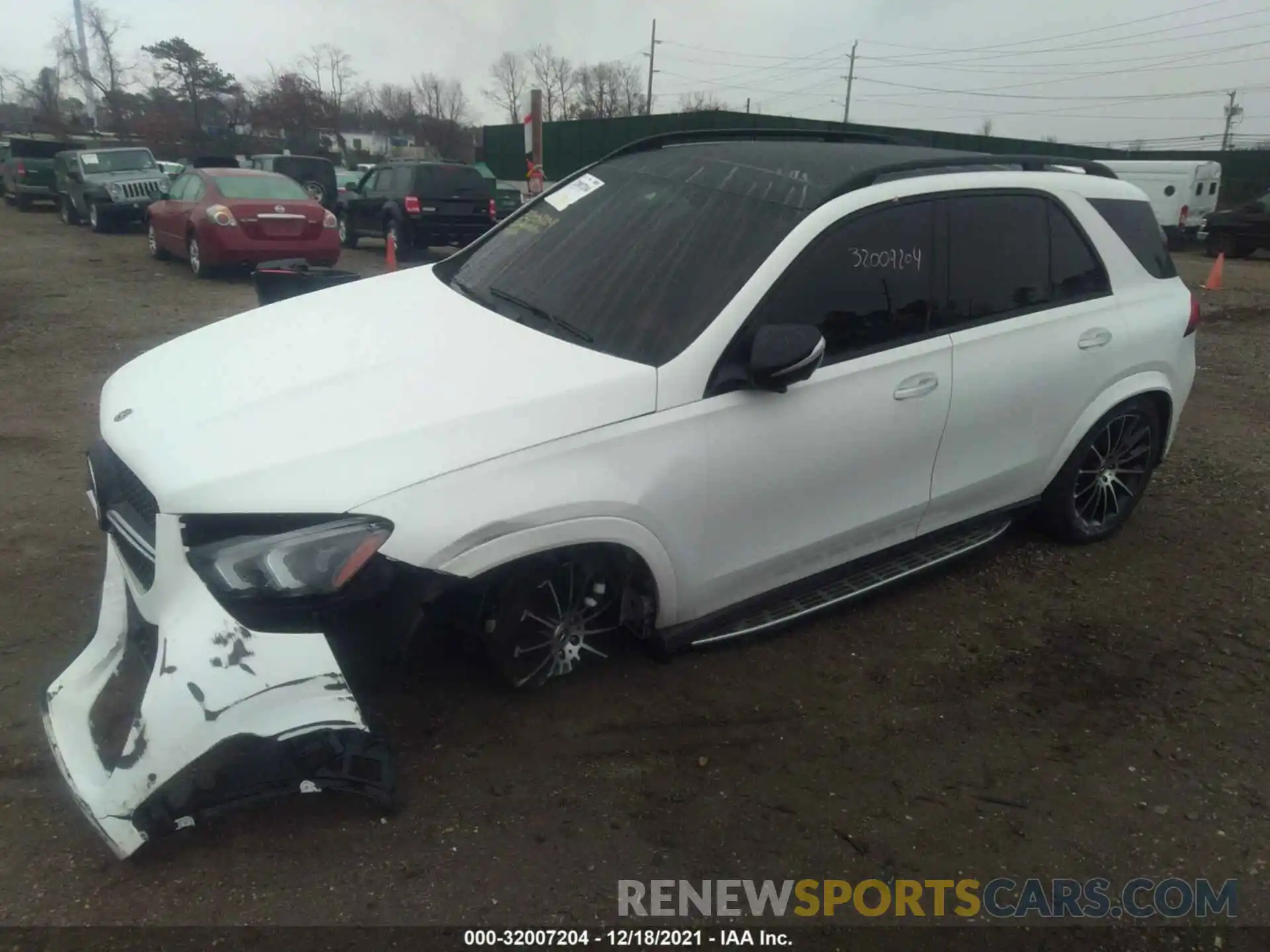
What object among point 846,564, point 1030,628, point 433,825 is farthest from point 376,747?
point 1030,628

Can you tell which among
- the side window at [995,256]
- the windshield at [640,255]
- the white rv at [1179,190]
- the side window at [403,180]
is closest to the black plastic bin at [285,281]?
the windshield at [640,255]

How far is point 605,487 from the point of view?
289 centimetres

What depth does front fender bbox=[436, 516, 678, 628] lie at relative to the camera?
2.69 m

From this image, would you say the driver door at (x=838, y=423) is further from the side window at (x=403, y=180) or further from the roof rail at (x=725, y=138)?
the side window at (x=403, y=180)

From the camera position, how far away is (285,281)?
4.95 m

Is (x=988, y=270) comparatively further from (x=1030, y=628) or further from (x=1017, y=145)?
(x=1017, y=145)

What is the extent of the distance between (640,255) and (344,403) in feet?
4.09

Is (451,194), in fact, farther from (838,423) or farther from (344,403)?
(344,403)

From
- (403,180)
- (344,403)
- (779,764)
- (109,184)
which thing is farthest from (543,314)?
(109,184)

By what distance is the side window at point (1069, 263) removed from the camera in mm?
4105

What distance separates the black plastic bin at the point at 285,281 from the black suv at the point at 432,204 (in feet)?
34.8

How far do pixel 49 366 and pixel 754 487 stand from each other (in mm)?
6765

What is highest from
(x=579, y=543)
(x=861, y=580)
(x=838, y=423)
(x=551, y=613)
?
(x=838, y=423)

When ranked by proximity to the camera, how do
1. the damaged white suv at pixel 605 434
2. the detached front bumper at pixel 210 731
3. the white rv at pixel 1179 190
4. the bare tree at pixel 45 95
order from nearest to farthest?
1. the detached front bumper at pixel 210 731
2. the damaged white suv at pixel 605 434
3. the white rv at pixel 1179 190
4. the bare tree at pixel 45 95
